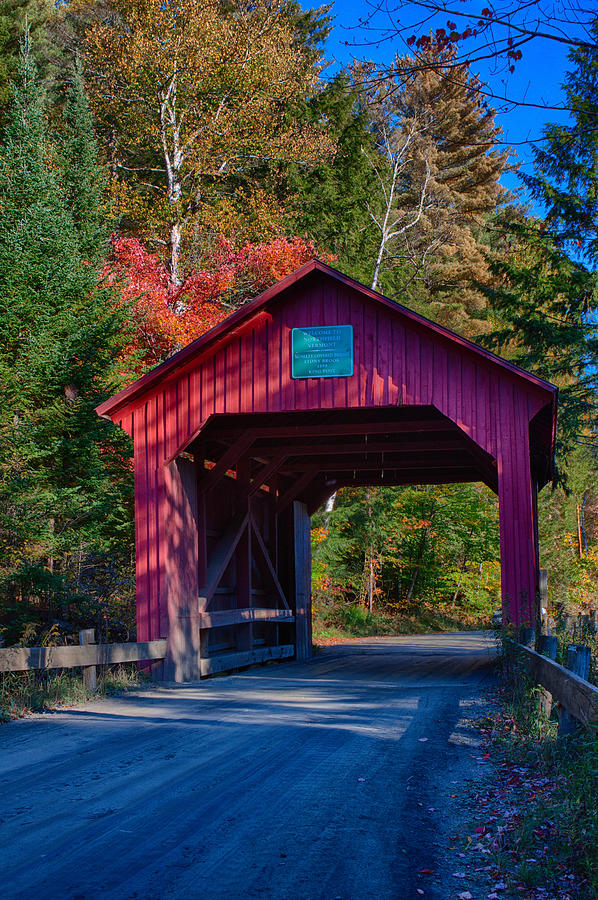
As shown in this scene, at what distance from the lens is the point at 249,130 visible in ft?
94.0

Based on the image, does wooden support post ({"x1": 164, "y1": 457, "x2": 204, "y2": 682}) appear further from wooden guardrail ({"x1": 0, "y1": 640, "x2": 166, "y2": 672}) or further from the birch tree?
the birch tree

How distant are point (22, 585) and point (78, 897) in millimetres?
12589

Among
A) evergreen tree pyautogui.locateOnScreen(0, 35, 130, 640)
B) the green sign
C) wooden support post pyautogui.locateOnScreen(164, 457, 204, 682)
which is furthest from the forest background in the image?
the green sign

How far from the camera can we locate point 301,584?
19.3m

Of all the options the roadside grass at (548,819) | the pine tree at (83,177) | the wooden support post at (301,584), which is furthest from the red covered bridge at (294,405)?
the pine tree at (83,177)

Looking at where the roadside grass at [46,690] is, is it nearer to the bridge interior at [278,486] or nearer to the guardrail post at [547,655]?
the bridge interior at [278,486]

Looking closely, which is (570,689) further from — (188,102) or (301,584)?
(188,102)

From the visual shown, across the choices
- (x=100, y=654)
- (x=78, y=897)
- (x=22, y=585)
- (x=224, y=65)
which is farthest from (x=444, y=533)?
(x=78, y=897)

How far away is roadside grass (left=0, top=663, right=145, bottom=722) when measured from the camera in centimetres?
884

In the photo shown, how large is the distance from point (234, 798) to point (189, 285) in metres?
21.3

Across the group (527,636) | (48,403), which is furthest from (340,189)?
(527,636)

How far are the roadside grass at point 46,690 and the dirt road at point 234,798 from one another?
31 cm

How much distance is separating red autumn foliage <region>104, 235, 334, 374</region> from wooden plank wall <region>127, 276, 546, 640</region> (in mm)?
9528

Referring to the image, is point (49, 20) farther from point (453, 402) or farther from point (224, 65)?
point (453, 402)
